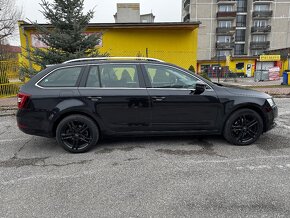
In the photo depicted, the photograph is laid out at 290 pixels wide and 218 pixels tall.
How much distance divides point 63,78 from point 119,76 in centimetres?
105

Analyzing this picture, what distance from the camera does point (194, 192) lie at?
8.96 ft

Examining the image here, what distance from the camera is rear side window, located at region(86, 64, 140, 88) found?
156 inches

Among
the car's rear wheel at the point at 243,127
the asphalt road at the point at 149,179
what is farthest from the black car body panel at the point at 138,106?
the asphalt road at the point at 149,179

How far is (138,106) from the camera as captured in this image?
13.0ft

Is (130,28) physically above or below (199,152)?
above

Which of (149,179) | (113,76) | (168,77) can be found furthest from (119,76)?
(149,179)

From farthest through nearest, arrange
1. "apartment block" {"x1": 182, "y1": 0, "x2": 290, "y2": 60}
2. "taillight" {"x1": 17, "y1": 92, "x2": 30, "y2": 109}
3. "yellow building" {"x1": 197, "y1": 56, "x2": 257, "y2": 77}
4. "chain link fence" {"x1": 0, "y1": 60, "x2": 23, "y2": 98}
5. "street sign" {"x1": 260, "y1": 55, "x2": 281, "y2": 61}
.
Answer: "apartment block" {"x1": 182, "y1": 0, "x2": 290, "y2": 60} → "yellow building" {"x1": 197, "y1": 56, "x2": 257, "y2": 77} → "street sign" {"x1": 260, "y1": 55, "x2": 281, "y2": 61} → "chain link fence" {"x1": 0, "y1": 60, "x2": 23, "y2": 98} → "taillight" {"x1": 17, "y1": 92, "x2": 30, "y2": 109}

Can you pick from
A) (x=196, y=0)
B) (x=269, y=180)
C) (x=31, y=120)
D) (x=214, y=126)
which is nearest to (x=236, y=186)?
(x=269, y=180)

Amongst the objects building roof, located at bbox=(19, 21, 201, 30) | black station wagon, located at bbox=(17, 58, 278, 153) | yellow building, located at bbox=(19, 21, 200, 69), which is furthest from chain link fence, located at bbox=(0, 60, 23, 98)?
black station wagon, located at bbox=(17, 58, 278, 153)

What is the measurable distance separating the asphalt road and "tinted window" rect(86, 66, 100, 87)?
1281mm

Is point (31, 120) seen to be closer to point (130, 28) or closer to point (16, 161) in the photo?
point (16, 161)

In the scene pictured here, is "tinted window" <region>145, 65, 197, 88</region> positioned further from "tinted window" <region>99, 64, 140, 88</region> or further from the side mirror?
"tinted window" <region>99, 64, 140, 88</region>

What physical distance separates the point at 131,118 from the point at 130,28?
992cm

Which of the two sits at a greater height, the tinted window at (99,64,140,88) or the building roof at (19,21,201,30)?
the building roof at (19,21,201,30)
